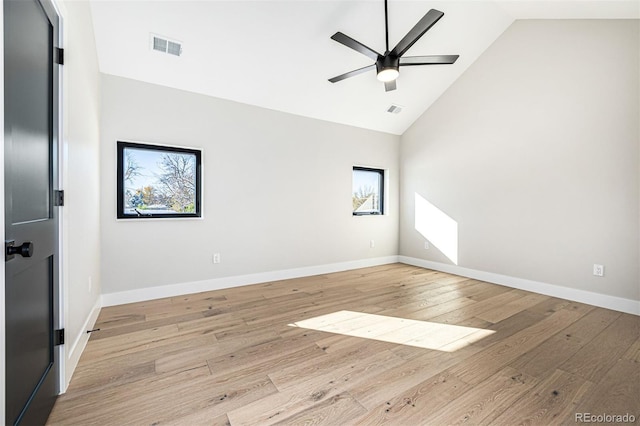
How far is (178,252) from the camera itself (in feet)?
11.3

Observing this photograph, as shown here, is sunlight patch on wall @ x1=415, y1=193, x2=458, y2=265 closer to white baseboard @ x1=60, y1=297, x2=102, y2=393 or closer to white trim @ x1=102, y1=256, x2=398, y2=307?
white trim @ x1=102, y1=256, x2=398, y2=307

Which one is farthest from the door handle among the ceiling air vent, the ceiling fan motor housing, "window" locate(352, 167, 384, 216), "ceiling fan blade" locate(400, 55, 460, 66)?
the ceiling air vent

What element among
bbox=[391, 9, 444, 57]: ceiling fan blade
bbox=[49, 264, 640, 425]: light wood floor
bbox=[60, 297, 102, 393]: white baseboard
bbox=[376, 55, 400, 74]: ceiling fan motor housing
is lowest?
bbox=[49, 264, 640, 425]: light wood floor

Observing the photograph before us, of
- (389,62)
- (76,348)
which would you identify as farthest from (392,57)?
(76,348)

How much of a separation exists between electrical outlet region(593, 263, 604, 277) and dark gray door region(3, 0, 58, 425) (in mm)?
4816

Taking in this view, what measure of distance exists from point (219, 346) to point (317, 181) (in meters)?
2.91

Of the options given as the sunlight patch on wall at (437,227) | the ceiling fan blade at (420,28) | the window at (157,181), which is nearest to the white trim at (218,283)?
the window at (157,181)

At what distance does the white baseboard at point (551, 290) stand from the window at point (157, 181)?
399 cm

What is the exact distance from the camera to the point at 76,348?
76.3 inches

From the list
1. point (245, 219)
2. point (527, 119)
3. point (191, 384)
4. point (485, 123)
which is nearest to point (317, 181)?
point (245, 219)

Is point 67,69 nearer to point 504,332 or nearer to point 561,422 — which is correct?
point 561,422

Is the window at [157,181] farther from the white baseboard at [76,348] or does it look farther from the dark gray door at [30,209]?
the dark gray door at [30,209]

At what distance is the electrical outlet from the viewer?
3185mm


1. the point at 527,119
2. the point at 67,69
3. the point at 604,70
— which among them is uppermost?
the point at 604,70
